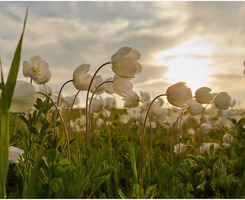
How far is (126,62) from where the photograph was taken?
1.20 m

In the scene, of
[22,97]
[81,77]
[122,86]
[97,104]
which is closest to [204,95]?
[122,86]

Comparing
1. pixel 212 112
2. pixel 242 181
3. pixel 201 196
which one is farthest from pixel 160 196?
pixel 212 112

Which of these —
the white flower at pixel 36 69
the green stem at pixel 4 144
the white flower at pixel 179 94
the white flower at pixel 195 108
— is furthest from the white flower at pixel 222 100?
the green stem at pixel 4 144

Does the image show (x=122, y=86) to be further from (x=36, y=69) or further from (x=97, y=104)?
(x=97, y=104)

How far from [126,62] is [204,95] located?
64 centimetres

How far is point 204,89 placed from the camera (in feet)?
5.20

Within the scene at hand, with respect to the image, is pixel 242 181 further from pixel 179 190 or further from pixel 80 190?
pixel 80 190

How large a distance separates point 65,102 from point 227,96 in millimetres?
1346

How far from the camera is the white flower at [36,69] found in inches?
59.9

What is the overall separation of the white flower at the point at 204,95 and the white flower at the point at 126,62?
1.79 ft

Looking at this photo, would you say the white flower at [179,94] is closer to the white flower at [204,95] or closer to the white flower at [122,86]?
the white flower at [122,86]

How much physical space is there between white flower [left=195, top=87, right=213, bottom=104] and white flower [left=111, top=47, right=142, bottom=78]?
1.79ft

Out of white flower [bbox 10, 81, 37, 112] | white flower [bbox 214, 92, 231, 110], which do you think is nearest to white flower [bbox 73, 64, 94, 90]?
white flower [bbox 10, 81, 37, 112]

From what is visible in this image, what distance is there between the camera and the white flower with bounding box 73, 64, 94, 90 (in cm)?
137
